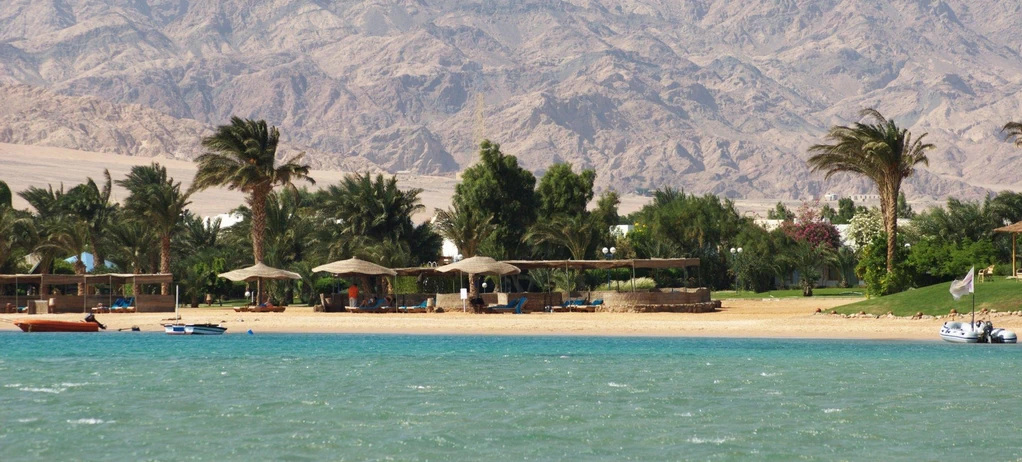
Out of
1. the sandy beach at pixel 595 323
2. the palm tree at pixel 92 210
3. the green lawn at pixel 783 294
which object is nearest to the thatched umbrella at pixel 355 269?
the sandy beach at pixel 595 323

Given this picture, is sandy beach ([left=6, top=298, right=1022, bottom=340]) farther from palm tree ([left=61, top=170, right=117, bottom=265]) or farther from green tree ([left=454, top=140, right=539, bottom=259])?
green tree ([left=454, top=140, right=539, bottom=259])

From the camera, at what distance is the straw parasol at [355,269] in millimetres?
50750

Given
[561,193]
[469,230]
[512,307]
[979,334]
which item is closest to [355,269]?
[512,307]

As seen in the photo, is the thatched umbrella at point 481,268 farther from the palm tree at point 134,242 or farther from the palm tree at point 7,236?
the palm tree at point 7,236

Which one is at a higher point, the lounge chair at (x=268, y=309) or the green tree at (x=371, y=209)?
the green tree at (x=371, y=209)

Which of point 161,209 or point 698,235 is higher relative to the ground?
point 161,209

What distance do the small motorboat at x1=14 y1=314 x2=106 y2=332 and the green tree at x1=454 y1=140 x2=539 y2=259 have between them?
23930 mm

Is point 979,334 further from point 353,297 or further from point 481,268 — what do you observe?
point 353,297

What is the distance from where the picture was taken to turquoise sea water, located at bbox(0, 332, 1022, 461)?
1881cm

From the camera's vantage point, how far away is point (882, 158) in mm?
50031

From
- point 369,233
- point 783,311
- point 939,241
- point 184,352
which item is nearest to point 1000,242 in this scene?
point 939,241

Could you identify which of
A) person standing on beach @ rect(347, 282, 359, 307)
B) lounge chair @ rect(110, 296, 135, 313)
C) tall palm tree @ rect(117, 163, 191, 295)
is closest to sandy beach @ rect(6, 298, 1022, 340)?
person standing on beach @ rect(347, 282, 359, 307)

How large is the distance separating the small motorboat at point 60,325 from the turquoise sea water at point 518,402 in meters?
7.10

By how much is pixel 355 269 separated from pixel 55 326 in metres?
11.1
